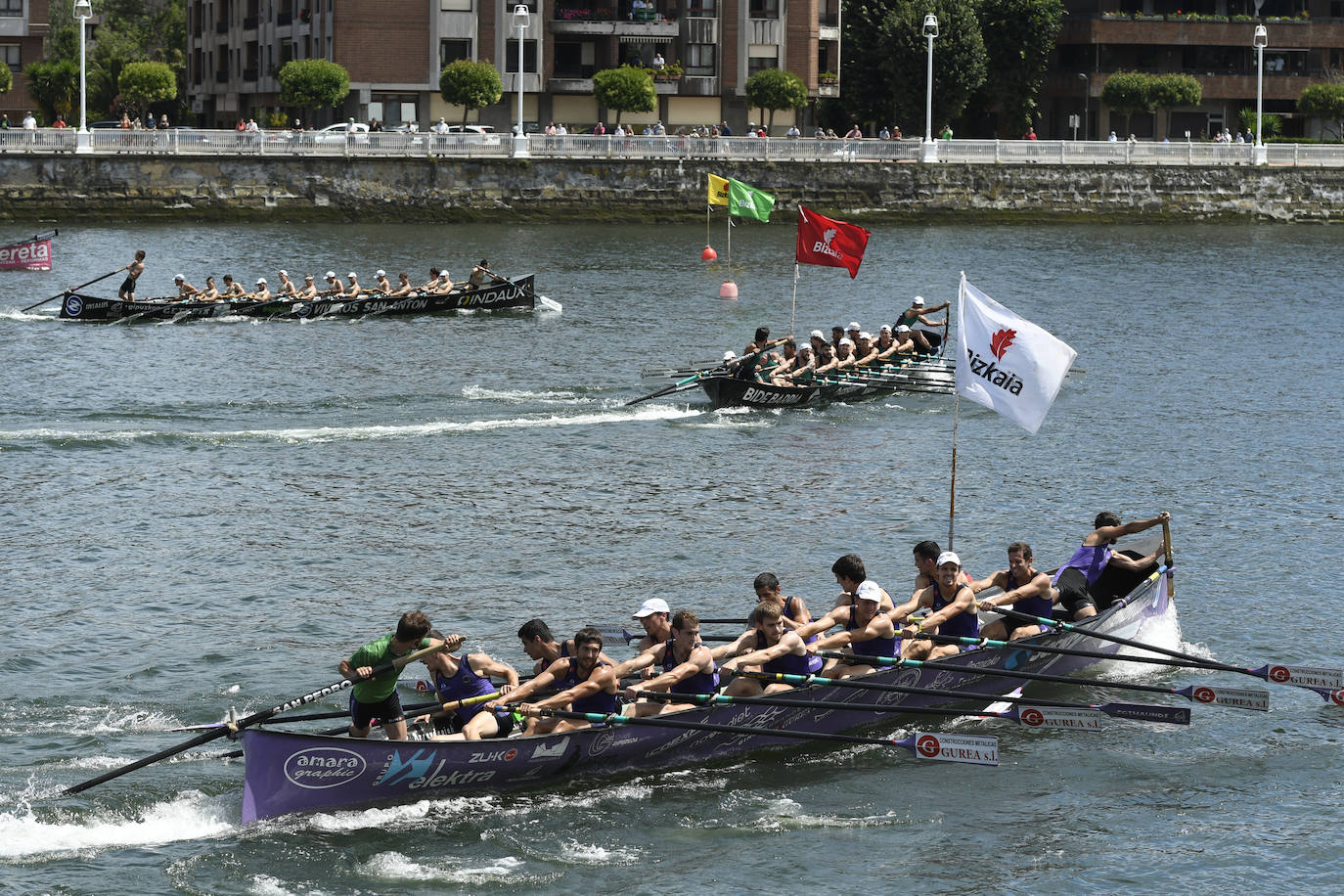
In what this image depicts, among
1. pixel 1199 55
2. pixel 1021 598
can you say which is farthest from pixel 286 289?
pixel 1199 55

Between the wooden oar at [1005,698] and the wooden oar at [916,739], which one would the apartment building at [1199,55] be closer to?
the wooden oar at [1005,698]


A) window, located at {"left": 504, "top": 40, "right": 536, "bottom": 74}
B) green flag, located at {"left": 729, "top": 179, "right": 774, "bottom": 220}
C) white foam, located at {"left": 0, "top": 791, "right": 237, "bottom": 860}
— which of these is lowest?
white foam, located at {"left": 0, "top": 791, "right": 237, "bottom": 860}

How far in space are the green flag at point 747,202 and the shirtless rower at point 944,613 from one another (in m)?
32.3

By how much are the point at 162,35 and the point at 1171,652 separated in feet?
400

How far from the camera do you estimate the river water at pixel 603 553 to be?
53.7ft

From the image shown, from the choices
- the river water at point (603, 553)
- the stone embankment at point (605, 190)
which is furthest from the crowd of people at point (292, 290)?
the stone embankment at point (605, 190)

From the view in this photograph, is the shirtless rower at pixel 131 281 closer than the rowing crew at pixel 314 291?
Yes

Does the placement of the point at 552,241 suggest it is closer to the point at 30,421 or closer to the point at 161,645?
the point at 30,421

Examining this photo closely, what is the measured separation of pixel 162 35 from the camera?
128m

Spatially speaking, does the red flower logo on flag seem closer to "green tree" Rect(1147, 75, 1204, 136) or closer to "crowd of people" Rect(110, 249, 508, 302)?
"crowd of people" Rect(110, 249, 508, 302)

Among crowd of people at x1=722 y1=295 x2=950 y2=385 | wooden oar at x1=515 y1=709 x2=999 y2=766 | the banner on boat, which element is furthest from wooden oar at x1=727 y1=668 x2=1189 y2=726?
the banner on boat

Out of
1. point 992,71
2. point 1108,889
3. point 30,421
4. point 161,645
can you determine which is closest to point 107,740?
point 161,645

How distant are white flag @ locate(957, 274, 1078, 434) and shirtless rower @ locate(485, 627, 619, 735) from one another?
7.04m

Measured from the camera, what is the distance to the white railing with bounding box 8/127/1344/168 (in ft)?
240
